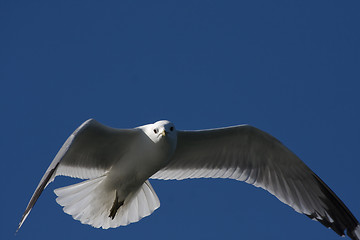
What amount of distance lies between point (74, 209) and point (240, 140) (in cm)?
196

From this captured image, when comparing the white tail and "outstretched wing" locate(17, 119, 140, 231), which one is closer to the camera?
"outstretched wing" locate(17, 119, 140, 231)

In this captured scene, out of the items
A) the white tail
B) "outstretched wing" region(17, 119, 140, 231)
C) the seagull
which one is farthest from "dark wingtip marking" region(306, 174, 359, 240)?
"outstretched wing" region(17, 119, 140, 231)

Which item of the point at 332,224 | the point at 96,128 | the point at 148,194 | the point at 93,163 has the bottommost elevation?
the point at 332,224

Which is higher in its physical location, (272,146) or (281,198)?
(272,146)

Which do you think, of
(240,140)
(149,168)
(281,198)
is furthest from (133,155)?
(281,198)

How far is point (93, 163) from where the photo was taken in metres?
6.16

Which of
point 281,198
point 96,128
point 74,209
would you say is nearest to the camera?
point 96,128

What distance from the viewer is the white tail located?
602 centimetres

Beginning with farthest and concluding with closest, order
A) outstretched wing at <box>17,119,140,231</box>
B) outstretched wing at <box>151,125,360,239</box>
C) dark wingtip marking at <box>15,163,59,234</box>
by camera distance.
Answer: outstretched wing at <box>151,125,360,239</box> → outstretched wing at <box>17,119,140,231</box> → dark wingtip marking at <box>15,163,59,234</box>

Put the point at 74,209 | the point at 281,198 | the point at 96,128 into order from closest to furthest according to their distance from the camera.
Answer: the point at 96,128
the point at 74,209
the point at 281,198

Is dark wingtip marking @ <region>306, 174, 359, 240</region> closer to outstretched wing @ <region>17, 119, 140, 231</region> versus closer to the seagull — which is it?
the seagull

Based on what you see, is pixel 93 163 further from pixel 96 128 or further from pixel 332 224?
pixel 332 224

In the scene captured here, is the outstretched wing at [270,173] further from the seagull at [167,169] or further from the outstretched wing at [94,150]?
the outstretched wing at [94,150]

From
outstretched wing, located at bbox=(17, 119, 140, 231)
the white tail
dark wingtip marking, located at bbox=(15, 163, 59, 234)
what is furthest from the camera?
the white tail
